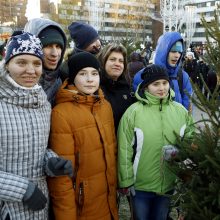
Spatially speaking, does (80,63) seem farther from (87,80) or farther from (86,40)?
(86,40)

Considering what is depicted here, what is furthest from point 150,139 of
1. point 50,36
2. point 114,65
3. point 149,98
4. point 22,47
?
point 22,47

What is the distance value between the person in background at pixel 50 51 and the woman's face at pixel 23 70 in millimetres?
522

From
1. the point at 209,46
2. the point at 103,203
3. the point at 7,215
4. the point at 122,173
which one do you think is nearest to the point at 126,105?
the point at 122,173

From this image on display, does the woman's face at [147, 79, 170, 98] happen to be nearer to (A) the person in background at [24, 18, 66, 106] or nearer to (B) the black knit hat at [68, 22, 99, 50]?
(A) the person in background at [24, 18, 66, 106]

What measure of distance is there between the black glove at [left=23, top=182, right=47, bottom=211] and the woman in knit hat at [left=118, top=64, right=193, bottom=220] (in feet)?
3.13

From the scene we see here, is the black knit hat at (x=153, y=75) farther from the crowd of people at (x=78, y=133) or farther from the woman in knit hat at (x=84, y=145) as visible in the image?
the woman in knit hat at (x=84, y=145)

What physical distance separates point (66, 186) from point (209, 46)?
1484mm

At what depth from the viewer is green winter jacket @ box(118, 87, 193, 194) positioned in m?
3.06

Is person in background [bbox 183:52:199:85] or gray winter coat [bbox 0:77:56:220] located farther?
person in background [bbox 183:52:199:85]

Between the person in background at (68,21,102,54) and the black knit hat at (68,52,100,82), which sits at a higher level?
the person in background at (68,21,102,54)

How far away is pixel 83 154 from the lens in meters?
2.73

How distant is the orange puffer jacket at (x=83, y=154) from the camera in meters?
2.59

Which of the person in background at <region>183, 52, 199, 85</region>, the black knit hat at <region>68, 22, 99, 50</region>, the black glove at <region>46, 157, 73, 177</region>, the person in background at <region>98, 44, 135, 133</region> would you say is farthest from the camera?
the person in background at <region>183, 52, 199, 85</region>

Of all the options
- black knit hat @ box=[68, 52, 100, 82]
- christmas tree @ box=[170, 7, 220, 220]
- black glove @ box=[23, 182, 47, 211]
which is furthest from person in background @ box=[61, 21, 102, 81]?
black glove @ box=[23, 182, 47, 211]
